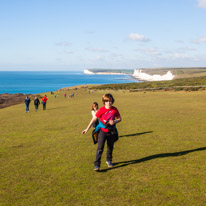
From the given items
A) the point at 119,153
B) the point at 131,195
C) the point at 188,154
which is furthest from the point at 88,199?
the point at 188,154

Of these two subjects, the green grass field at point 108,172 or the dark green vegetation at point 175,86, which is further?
the dark green vegetation at point 175,86

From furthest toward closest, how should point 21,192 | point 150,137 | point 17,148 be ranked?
point 150,137
point 17,148
point 21,192

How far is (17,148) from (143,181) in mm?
6517

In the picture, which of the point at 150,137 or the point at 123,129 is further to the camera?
the point at 123,129

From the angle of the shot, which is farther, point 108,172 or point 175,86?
point 175,86

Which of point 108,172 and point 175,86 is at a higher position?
point 175,86

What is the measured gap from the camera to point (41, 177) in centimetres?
742

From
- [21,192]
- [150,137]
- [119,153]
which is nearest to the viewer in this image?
[21,192]

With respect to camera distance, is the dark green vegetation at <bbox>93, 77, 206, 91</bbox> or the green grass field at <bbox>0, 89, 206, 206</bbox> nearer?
the green grass field at <bbox>0, 89, 206, 206</bbox>

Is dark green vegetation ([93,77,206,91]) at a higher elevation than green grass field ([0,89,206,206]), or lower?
higher

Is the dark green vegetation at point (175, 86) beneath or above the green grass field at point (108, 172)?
above

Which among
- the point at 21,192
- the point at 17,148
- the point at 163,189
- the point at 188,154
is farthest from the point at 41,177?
the point at 188,154

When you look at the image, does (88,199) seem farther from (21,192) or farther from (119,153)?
(119,153)

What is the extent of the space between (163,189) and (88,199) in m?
1.81
